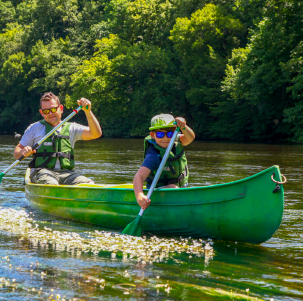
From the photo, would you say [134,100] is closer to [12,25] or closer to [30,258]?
[12,25]

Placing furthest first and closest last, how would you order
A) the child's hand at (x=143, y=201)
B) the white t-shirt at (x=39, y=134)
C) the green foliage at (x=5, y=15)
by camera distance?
the green foliage at (x=5, y=15)
the white t-shirt at (x=39, y=134)
the child's hand at (x=143, y=201)

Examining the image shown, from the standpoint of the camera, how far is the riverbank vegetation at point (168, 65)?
26.5 m

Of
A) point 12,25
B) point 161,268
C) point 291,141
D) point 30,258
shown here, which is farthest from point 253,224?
point 12,25

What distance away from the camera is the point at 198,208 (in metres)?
5.62

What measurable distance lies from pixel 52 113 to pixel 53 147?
502 millimetres

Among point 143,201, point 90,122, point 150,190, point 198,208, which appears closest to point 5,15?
point 90,122

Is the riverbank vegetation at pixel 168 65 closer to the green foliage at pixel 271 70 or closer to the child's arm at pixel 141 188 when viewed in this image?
the green foliage at pixel 271 70

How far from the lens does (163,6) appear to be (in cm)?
4116

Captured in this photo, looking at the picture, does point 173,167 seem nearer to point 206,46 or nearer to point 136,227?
point 136,227

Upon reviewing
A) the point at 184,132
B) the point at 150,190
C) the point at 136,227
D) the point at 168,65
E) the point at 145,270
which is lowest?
the point at 145,270

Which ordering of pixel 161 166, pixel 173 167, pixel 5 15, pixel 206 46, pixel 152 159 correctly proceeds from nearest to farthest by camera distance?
pixel 161 166 < pixel 152 159 < pixel 173 167 < pixel 206 46 < pixel 5 15

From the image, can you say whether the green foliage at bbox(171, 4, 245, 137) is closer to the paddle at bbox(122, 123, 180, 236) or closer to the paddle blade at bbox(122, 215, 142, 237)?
the paddle at bbox(122, 123, 180, 236)

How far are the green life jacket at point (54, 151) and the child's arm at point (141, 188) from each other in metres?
1.87

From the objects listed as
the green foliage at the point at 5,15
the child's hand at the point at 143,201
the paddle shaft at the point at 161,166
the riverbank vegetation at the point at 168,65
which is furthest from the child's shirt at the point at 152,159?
the green foliage at the point at 5,15
